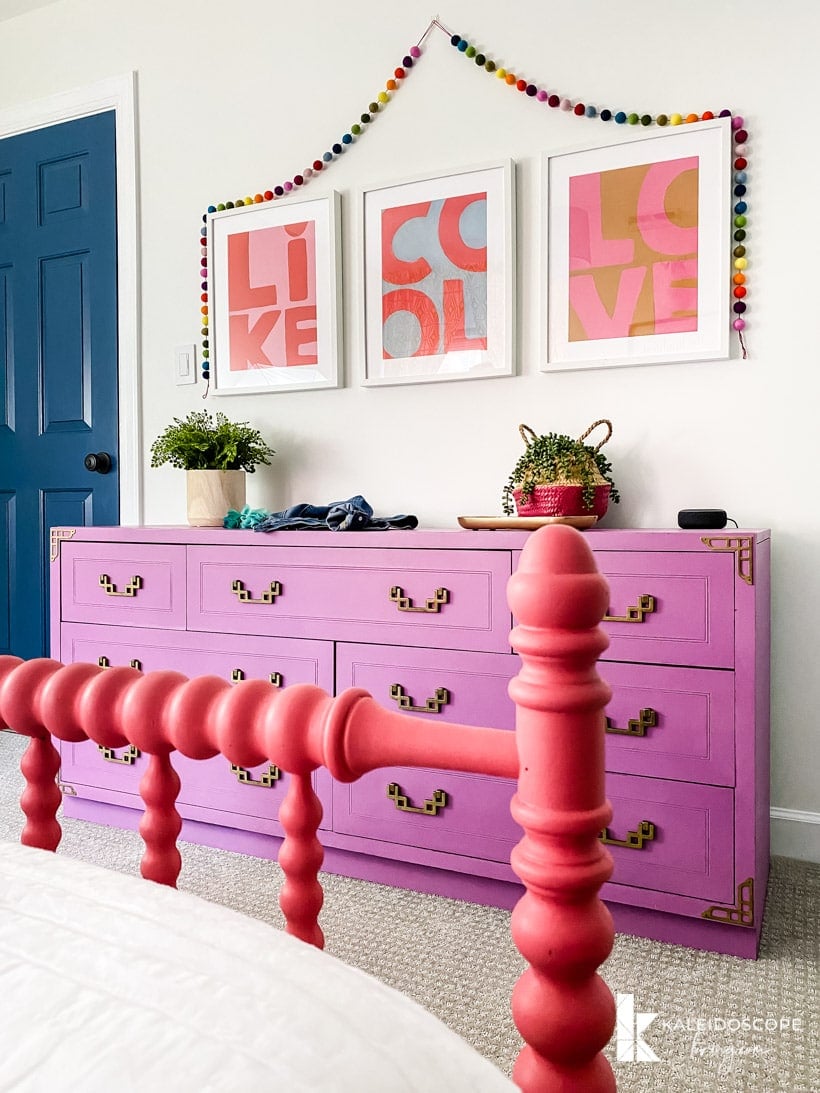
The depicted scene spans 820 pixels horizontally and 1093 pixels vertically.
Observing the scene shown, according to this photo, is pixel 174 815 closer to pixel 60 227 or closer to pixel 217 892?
pixel 217 892

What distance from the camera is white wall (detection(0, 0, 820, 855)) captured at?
6.65 ft

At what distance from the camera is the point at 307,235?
8.45 feet

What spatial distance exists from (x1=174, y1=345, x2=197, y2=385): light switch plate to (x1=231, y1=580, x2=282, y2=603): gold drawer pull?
100cm

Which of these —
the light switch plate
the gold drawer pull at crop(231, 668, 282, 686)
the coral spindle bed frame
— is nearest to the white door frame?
the light switch plate

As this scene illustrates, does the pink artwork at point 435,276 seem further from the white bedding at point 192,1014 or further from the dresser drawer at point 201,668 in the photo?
the white bedding at point 192,1014

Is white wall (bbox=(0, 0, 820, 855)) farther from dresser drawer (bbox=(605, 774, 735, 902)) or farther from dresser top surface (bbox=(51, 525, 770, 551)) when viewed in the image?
dresser drawer (bbox=(605, 774, 735, 902))

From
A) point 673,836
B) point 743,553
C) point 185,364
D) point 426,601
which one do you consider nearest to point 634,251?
point 743,553

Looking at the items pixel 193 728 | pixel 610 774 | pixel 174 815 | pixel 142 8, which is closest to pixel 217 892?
pixel 610 774

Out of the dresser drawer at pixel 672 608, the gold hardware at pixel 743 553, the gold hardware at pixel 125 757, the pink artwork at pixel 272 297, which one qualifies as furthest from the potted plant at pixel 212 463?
the gold hardware at pixel 743 553

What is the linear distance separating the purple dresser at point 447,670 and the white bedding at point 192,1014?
3.14 feet

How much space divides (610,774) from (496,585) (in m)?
0.45

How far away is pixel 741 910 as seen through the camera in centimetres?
159

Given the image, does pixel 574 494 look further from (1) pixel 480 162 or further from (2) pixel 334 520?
(1) pixel 480 162

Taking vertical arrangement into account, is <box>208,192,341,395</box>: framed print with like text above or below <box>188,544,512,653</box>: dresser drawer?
above
